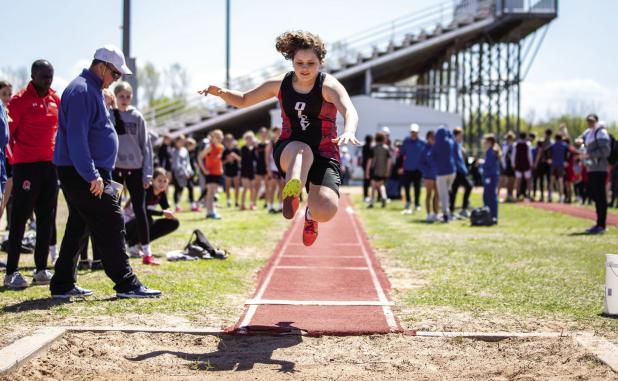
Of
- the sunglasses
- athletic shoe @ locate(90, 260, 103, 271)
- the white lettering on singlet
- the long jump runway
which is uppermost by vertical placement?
the sunglasses

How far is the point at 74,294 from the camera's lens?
7055mm

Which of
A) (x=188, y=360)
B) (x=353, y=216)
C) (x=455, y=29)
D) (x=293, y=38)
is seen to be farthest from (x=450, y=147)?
(x=455, y=29)

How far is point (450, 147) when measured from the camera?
51.8 ft

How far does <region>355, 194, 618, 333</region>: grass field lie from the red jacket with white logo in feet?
12.5

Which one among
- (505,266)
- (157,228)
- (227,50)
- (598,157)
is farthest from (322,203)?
(227,50)

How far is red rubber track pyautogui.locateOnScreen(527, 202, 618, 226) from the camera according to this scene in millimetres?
17375

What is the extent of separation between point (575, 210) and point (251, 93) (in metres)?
15.5

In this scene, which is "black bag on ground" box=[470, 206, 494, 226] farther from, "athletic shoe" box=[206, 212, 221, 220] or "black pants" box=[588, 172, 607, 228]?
"athletic shoe" box=[206, 212, 221, 220]

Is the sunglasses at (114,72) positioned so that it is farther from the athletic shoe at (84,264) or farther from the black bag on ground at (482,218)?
the black bag on ground at (482,218)

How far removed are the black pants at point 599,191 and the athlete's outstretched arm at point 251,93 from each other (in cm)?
890

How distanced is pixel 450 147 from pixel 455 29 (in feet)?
91.9

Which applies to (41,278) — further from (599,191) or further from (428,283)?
(599,191)

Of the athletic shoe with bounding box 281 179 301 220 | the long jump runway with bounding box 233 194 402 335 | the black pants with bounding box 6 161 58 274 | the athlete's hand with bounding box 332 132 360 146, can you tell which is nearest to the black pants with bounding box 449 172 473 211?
the long jump runway with bounding box 233 194 402 335

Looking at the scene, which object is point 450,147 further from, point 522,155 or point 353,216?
point 522,155
